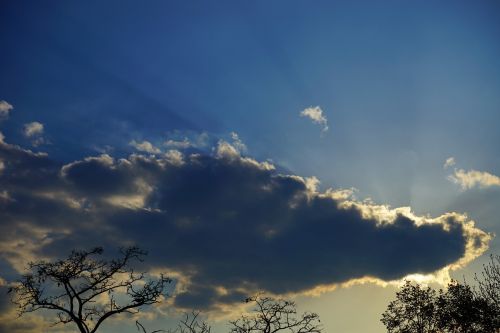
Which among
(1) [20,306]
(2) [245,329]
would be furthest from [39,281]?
(2) [245,329]

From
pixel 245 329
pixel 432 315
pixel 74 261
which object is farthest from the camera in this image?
pixel 432 315

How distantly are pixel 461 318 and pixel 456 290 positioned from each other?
3.34 m

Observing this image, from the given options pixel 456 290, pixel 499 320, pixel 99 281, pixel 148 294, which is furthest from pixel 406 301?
pixel 99 281

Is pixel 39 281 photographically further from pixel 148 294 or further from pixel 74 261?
pixel 148 294

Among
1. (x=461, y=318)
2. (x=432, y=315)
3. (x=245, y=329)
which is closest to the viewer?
(x=245, y=329)

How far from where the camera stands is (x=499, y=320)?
40812 millimetres

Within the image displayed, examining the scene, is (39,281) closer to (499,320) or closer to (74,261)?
(74,261)

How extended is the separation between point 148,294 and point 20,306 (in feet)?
31.2

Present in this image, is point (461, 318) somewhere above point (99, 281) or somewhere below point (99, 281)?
below

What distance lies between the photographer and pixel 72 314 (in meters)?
26.7

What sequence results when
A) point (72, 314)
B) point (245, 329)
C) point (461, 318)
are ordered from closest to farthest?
point (72, 314) < point (245, 329) < point (461, 318)

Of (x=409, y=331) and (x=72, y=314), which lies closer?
(x=72, y=314)

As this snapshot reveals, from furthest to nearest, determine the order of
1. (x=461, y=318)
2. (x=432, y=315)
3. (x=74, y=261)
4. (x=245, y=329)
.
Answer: (x=432, y=315) → (x=461, y=318) → (x=245, y=329) → (x=74, y=261)

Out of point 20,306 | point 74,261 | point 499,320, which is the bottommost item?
point 499,320
